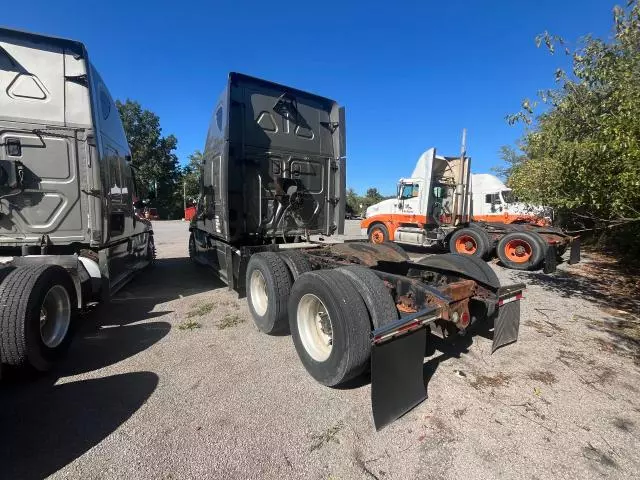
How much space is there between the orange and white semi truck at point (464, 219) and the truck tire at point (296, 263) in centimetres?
653

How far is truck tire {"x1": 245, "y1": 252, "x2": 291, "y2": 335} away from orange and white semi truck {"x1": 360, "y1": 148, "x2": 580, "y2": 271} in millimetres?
6875

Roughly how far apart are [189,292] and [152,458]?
4473 millimetres

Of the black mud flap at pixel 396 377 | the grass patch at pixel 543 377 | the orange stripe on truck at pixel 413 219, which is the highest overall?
the orange stripe on truck at pixel 413 219

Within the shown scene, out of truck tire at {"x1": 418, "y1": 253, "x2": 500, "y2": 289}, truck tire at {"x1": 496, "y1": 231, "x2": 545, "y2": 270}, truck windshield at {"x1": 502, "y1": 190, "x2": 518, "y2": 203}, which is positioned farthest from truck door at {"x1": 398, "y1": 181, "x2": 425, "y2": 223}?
truck tire at {"x1": 418, "y1": 253, "x2": 500, "y2": 289}

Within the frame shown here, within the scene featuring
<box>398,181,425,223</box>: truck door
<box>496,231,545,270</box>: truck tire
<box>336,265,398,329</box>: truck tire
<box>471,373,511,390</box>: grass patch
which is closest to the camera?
<box>336,265,398,329</box>: truck tire

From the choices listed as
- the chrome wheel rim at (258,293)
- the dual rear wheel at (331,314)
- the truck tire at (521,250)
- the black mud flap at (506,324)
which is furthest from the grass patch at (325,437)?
the truck tire at (521,250)

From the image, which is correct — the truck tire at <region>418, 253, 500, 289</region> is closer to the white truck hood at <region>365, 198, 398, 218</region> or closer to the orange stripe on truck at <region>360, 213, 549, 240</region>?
the orange stripe on truck at <region>360, 213, 549, 240</region>

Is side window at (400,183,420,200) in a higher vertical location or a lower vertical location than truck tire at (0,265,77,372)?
higher

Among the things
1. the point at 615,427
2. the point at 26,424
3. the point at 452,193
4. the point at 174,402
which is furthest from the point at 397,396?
the point at 452,193

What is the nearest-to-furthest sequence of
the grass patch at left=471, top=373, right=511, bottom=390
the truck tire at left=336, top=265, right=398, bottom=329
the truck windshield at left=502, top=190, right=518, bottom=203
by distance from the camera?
1. the truck tire at left=336, top=265, right=398, bottom=329
2. the grass patch at left=471, top=373, right=511, bottom=390
3. the truck windshield at left=502, top=190, right=518, bottom=203

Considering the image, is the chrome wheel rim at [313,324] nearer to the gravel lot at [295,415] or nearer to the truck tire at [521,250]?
the gravel lot at [295,415]

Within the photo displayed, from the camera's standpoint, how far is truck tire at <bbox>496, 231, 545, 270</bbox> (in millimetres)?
8414

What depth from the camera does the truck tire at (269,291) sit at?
4016 mm

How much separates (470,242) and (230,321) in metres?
8.17
